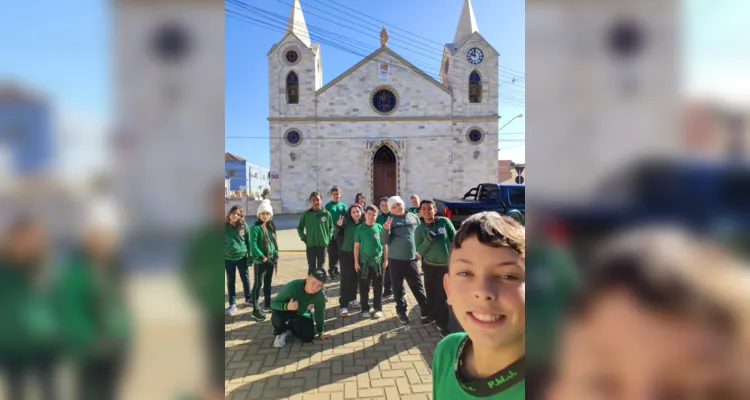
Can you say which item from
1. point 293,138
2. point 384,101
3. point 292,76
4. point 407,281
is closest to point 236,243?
point 407,281

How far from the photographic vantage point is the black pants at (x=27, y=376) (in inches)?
28.5

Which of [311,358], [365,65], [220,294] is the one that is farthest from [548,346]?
[365,65]

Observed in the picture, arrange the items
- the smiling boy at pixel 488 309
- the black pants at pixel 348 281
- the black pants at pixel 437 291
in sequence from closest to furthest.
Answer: the smiling boy at pixel 488 309, the black pants at pixel 437 291, the black pants at pixel 348 281

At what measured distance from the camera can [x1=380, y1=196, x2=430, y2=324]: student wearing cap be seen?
5.14 m

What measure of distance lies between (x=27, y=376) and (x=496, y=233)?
1.41m

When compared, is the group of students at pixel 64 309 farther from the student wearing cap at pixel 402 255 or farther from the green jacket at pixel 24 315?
the student wearing cap at pixel 402 255

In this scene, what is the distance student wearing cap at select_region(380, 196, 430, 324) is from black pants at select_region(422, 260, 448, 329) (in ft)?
0.68

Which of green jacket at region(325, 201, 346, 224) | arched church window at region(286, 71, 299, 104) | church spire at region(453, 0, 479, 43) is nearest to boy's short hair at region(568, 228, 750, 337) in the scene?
green jacket at region(325, 201, 346, 224)

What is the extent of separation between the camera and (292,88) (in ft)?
72.2

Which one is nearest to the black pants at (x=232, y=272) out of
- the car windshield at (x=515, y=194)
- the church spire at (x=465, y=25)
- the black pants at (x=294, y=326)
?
the black pants at (x=294, y=326)

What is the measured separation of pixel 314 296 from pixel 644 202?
4468 mm

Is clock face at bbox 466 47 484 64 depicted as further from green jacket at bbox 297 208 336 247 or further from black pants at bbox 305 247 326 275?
black pants at bbox 305 247 326 275

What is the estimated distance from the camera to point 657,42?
2.30ft

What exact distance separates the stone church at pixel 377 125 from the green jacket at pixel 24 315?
67.8ft
